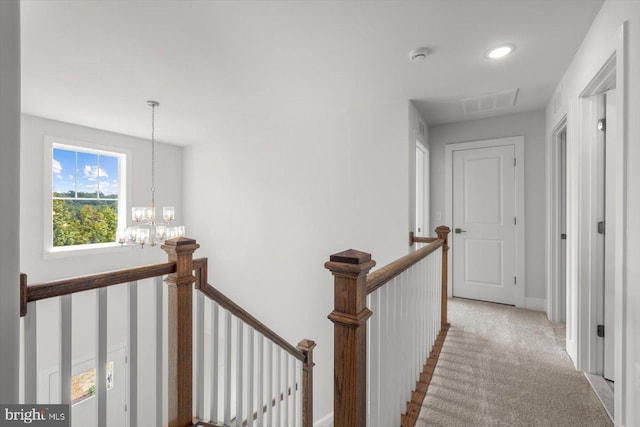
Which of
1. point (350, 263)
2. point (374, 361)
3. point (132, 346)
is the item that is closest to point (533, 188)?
point (374, 361)

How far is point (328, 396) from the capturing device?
12.1 ft

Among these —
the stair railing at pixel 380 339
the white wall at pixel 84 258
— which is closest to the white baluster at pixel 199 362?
the stair railing at pixel 380 339

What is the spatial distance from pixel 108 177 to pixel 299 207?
2845mm

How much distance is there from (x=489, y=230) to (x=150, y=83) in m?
4.07

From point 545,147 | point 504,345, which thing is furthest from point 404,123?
point 504,345

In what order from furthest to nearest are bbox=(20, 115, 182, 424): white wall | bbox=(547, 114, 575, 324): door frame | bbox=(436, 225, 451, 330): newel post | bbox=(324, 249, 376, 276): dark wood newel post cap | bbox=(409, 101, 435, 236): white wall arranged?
bbox=(20, 115, 182, 424): white wall, bbox=(409, 101, 435, 236): white wall, bbox=(547, 114, 575, 324): door frame, bbox=(436, 225, 451, 330): newel post, bbox=(324, 249, 376, 276): dark wood newel post cap

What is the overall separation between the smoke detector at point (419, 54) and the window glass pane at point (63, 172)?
4289mm

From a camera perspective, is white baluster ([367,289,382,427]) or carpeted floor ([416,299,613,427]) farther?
carpeted floor ([416,299,613,427])

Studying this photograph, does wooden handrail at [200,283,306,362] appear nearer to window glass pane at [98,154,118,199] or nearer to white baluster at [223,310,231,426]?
white baluster at [223,310,231,426]

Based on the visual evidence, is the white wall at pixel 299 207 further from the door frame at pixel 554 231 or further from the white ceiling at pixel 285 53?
the door frame at pixel 554 231

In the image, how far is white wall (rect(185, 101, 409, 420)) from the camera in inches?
133

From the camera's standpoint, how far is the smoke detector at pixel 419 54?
219 cm

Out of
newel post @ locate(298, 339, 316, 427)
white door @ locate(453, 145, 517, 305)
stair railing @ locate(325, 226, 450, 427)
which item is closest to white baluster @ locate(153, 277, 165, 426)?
stair railing @ locate(325, 226, 450, 427)

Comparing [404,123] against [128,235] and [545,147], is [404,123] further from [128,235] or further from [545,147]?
[128,235]
